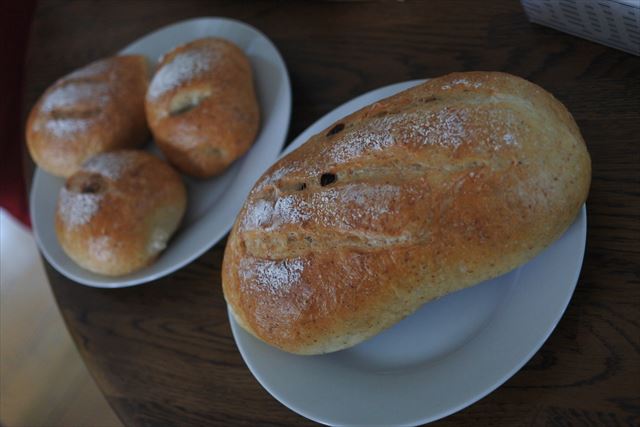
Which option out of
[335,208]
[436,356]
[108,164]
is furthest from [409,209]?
[108,164]

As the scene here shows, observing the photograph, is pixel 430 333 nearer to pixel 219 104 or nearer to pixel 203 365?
pixel 203 365

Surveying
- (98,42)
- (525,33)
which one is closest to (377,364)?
(525,33)

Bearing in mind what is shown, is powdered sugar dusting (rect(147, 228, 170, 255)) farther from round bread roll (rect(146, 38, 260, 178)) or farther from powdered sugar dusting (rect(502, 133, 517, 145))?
powdered sugar dusting (rect(502, 133, 517, 145))

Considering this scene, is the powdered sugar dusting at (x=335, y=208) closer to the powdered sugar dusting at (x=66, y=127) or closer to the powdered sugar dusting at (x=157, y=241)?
the powdered sugar dusting at (x=157, y=241)

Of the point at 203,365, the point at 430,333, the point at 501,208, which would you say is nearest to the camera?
the point at 501,208

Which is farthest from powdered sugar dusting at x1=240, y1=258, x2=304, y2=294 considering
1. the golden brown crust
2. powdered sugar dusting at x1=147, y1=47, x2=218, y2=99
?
powdered sugar dusting at x1=147, y1=47, x2=218, y2=99

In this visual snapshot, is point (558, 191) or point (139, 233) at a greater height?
point (558, 191)
